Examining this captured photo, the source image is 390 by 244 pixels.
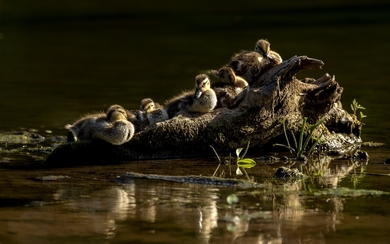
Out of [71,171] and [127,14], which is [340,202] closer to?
[71,171]

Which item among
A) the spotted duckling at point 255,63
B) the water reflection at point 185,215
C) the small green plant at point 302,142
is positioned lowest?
the water reflection at point 185,215

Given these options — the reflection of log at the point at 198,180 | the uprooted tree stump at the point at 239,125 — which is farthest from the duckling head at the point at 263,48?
the reflection of log at the point at 198,180

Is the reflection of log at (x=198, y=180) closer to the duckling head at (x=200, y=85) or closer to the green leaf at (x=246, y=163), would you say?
the green leaf at (x=246, y=163)

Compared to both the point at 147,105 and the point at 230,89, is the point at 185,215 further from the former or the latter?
the point at 230,89

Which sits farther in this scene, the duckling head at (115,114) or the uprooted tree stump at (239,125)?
the uprooted tree stump at (239,125)

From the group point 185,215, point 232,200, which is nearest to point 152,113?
point 232,200

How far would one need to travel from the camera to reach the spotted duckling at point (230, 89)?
10.2m

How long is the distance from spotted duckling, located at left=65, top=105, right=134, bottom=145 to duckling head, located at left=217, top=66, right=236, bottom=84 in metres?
1.19

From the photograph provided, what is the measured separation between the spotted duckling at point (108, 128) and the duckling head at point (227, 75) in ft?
3.90

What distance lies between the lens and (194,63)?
19766mm

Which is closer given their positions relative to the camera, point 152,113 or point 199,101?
point 199,101

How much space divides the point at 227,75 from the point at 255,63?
40 cm

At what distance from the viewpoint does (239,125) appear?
1005 centimetres

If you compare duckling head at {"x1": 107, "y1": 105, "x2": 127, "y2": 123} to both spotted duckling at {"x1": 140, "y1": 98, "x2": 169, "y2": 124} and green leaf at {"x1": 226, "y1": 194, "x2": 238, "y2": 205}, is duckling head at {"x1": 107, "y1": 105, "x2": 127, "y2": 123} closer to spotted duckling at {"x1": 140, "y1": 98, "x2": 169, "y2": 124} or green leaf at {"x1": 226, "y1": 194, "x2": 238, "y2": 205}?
spotted duckling at {"x1": 140, "y1": 98, "x2": 169, "y2": 124}
